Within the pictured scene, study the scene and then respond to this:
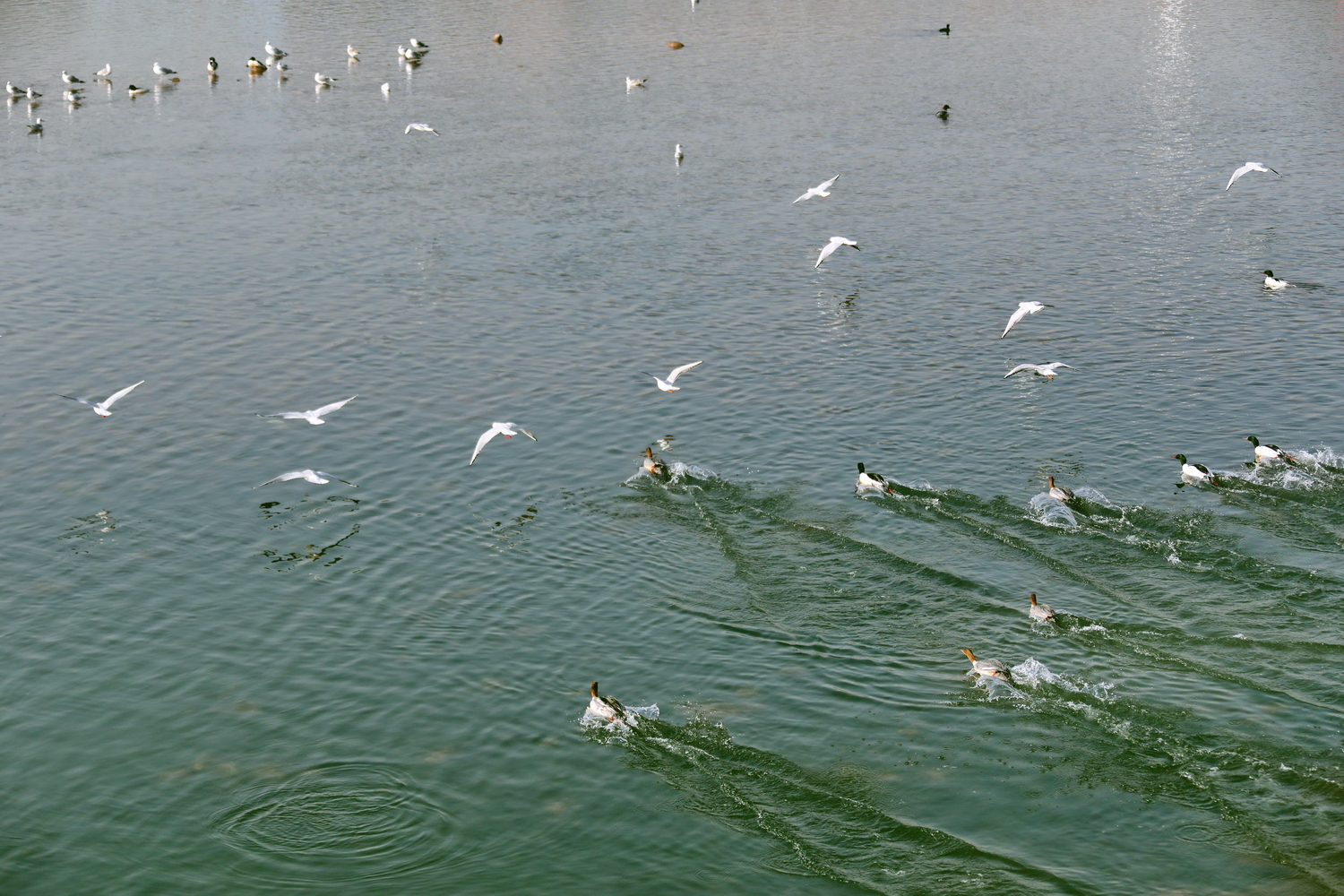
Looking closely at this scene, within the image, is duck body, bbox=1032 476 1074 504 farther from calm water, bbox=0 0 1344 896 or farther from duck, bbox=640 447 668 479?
duck, bbox=640 447 668 479

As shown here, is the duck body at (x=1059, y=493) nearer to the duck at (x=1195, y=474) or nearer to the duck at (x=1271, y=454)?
the duck at (x=1195, y=474)

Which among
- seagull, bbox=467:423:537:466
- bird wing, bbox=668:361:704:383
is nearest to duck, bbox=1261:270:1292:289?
bird wing, bbox=668:361:704:383

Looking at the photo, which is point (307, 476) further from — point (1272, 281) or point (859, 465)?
point (1272, 281)

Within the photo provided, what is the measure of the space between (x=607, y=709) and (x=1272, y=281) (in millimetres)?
34679

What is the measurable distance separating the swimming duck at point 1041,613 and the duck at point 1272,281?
26709 millimetres

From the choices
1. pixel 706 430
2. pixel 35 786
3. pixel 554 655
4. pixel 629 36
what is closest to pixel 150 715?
pixel 35 786

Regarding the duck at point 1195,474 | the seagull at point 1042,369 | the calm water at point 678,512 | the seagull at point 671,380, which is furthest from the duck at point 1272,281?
the seagull at point 671,380

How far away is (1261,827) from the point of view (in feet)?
74.0

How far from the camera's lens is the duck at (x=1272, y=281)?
49719 mm

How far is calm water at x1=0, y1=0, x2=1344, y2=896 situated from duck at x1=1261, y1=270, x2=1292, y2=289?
545 mm

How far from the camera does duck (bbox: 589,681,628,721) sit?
26.0 metres

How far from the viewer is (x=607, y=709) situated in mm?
26016

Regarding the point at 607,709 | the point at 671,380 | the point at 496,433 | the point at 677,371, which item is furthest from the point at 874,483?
the point at 607,709

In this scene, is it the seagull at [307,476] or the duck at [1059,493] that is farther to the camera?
the seagull at [307,476]
